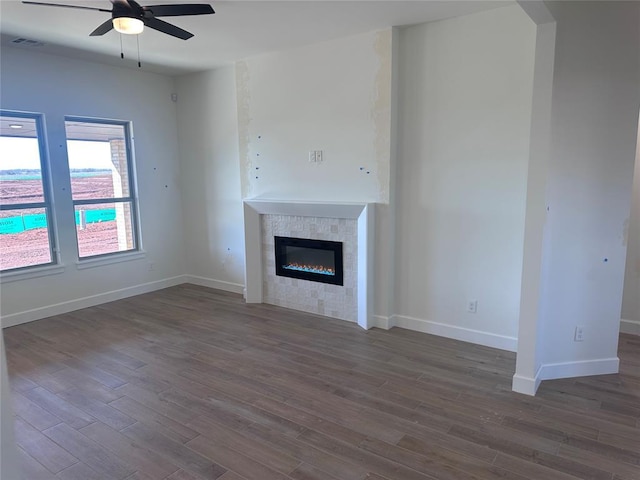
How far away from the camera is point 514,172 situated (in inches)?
134

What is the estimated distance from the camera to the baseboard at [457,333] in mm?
3621

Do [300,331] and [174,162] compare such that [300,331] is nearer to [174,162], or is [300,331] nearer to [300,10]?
[300,10]

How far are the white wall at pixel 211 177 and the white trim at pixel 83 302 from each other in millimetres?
444

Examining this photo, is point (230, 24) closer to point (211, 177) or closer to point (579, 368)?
point (211, 177)

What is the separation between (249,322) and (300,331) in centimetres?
62

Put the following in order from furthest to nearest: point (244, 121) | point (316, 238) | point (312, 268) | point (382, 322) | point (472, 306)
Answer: point (244, 121) → point (312, 268) → point (316, 238) → point (382, 322) → point (472, 306)

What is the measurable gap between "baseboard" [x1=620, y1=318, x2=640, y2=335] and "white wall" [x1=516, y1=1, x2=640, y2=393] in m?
1.06

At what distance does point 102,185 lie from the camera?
5191 mm

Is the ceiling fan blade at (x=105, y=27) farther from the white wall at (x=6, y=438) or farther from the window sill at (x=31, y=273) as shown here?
the window sill at (x=31, y=273)

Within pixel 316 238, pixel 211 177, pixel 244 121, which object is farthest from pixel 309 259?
pixel 211 177

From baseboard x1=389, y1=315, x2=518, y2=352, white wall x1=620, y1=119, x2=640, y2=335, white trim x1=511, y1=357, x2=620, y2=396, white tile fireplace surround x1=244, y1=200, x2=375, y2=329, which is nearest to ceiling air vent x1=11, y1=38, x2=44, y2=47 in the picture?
white tile fireplace surround x1=244, y1=200, x2=375, y2=329

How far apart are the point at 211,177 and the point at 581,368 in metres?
4.62

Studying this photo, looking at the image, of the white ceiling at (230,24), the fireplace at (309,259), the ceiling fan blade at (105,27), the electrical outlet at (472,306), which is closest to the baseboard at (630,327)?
the electrical outlet at (472,306)

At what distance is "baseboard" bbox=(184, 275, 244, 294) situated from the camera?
5.55 meters
